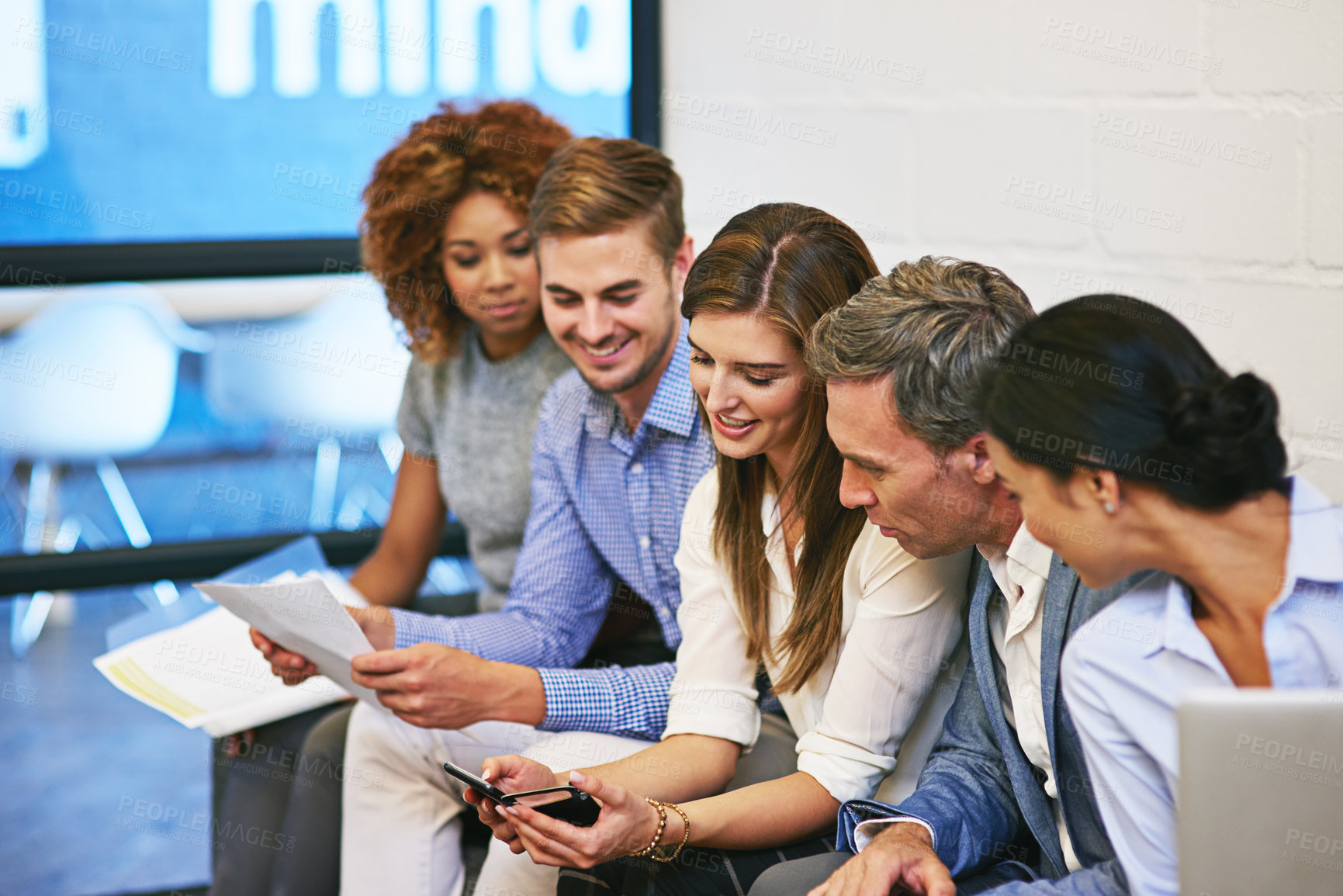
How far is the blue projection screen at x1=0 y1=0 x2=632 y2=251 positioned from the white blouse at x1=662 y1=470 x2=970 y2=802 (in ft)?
4.57

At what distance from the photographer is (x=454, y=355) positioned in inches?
77.3

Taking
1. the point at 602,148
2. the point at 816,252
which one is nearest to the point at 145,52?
the point at 602,148

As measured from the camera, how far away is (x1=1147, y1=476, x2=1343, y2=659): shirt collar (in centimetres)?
81

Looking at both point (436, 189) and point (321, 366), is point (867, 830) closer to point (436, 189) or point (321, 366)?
point (436, 189)

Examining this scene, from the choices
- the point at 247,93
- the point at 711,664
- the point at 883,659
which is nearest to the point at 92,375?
the point at 247,93

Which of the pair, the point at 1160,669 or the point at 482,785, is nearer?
the point at 1160,669

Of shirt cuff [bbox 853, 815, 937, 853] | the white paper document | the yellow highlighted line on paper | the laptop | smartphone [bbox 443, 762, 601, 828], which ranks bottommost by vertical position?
the yellow highlighted line on paper

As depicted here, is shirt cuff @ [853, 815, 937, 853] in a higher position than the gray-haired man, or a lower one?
lower

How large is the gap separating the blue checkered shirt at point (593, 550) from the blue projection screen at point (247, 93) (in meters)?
A: 1.01

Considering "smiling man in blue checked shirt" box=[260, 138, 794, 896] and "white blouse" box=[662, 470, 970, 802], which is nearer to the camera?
"white blouse" box=[662, 470, 970, 802]

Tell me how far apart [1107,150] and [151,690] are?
141 cm

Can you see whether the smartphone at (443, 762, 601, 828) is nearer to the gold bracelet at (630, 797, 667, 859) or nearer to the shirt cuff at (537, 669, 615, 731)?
the gold bracelet at (630, 797, 667, 859)

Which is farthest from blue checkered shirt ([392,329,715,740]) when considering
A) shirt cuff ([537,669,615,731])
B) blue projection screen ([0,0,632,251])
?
blue projection screen ([0,0,632,251])

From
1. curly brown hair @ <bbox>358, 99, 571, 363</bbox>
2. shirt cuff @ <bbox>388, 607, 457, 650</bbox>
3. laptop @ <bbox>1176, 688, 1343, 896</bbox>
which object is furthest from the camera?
curly brown hair @ <bbox>358, 99, 571, 363</bbox>
